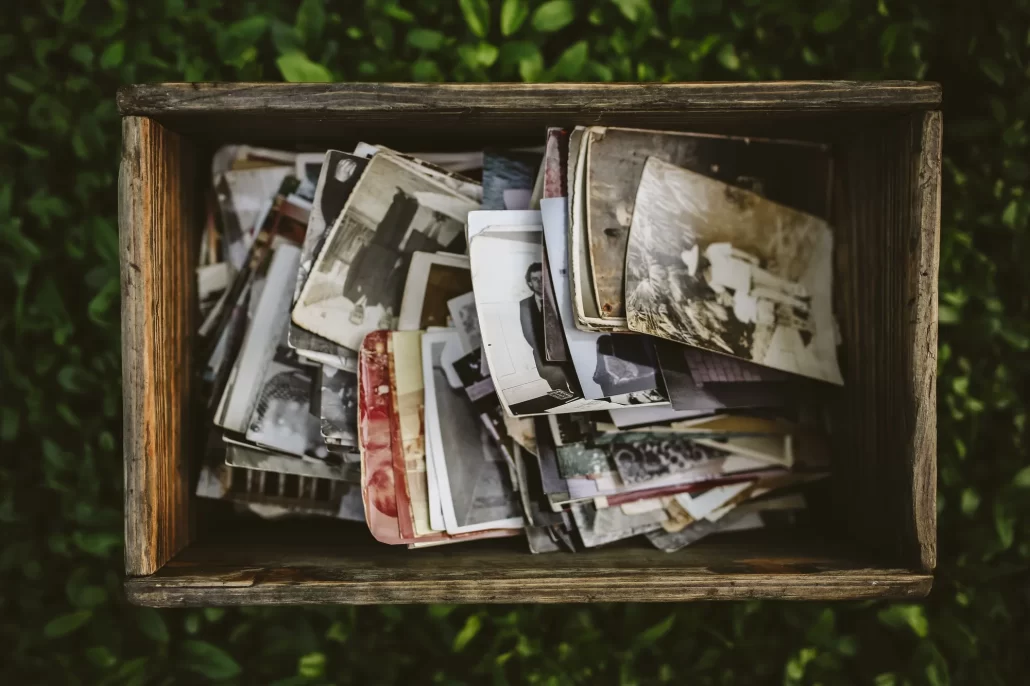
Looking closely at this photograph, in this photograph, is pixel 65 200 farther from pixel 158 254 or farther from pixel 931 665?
pixel 931 665

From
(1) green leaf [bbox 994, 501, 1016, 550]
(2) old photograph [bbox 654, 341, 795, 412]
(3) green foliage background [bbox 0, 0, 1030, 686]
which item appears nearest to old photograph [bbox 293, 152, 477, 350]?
(3) green foliage background [bbox 0, 0, 1030, 686]

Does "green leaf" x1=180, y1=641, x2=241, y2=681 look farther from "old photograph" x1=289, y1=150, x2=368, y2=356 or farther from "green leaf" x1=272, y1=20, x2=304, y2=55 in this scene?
"green leaf" x1=272, y1=20, x2=304, y2=55

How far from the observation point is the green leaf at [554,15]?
39.9 inches

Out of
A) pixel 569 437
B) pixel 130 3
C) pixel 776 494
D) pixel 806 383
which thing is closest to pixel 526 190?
pixel 569 437

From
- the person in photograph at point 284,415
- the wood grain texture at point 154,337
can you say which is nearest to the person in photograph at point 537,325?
the person in photograph at point 284,415

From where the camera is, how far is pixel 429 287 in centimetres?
92

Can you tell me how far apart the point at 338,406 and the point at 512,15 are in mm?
640

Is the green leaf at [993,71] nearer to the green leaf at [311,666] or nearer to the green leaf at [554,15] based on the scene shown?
the green leaf at [554,15]

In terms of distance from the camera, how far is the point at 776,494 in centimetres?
97

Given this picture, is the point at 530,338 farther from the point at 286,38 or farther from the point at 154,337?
the point at 286,38

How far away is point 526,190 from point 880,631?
89 cm

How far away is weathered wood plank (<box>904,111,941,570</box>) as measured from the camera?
0.75 m

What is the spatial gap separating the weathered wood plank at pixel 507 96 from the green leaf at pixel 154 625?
777 millimetres

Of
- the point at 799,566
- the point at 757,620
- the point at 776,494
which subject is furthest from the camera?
the point at 757,620
